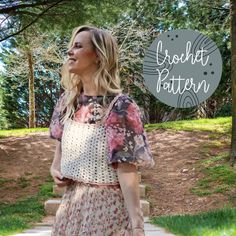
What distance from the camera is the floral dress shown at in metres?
1.53

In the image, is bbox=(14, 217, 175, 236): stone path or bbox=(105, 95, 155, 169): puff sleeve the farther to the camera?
bbox=(14, 217, 175, 236): stone path

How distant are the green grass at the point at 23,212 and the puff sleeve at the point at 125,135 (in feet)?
11.5

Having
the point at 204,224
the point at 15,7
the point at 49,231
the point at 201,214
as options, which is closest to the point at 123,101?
the point at 204,224

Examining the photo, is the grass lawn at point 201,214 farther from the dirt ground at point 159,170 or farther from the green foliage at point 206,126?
the dirt ground at point 159,170

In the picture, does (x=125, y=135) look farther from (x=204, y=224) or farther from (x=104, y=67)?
(x=204, y=224)

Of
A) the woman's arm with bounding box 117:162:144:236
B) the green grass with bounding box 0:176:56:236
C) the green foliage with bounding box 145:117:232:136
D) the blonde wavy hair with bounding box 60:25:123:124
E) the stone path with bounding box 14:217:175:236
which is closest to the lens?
the woman's arm with bounding box 117:162:144:236

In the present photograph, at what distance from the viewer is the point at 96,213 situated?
153 centimetres

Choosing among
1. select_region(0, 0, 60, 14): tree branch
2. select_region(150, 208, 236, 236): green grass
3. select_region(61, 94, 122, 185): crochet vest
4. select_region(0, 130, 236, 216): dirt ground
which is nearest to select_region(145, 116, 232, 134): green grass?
select_region(0, 130, 236, 216): dirt ground

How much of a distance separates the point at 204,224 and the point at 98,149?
315 cm

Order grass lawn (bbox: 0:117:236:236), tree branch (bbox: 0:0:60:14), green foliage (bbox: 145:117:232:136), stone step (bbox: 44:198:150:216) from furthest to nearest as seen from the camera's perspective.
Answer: green foliage (bbox: 145:117:232:136) → tree branch (bbox: 0:0:60:14) → stone step (bbox: 44:198:150:216) → grass lawn (bbox: 0:117:236:236)

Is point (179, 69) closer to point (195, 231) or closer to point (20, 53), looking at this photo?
point (195, 231)

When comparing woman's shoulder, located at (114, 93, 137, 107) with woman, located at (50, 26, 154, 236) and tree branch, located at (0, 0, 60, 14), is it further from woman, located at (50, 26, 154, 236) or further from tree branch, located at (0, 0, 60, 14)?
tree branch, located at (0, 0, 60, 14)

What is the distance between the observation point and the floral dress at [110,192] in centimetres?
153

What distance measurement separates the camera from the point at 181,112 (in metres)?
20.3
